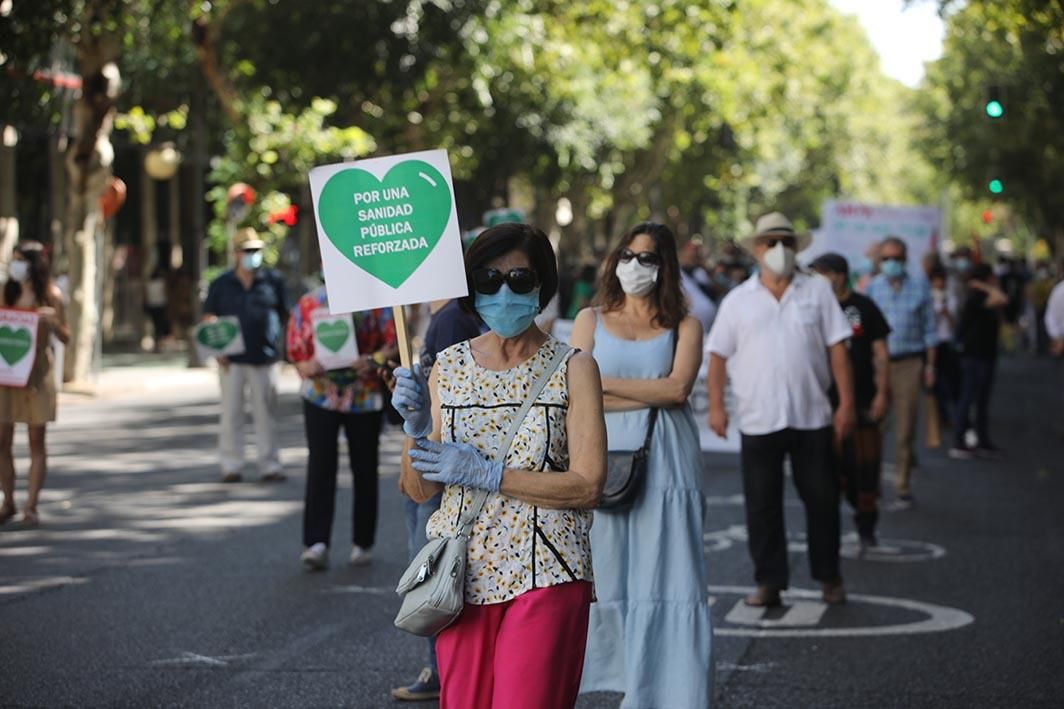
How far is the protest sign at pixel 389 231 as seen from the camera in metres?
4.99

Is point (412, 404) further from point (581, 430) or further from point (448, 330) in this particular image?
point (448, 330)

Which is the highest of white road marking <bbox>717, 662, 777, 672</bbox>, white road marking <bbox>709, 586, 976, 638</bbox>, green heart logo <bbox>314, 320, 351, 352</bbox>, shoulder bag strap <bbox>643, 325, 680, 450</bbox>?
green heart logo <bbox>314, 320, 351, 352</bbox>

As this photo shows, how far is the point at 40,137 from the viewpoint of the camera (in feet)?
109

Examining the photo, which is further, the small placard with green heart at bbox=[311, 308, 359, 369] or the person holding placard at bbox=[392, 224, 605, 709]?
the small placard with green heart at bbox=[311, 308, 359, 369]

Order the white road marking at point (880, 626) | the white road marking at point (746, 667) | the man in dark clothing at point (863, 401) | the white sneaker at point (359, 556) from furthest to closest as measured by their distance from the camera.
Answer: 1. the man in dark clothing at point (863, 401)
2. the white sneaker at point (359, 556)
3. the white road marking at point (880, 626)
4. the white road marking at point (746, 667)

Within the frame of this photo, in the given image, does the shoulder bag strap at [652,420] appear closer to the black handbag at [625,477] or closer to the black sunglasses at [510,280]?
the black handbag at [625,477]

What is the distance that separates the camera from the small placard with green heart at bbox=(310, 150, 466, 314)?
16.4ft

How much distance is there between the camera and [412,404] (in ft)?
14.8

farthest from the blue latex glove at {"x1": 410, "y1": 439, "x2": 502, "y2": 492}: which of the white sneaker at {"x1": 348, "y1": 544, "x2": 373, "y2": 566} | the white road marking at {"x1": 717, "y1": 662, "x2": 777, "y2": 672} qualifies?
the white sneaker at {"x1": 348, "y1": 544, "x2": 373, "y2": 566}

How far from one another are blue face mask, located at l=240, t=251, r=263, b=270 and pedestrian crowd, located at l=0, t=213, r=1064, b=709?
14 millimetres

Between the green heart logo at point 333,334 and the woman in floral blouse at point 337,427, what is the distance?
7 centimetres

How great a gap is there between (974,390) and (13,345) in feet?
30.6

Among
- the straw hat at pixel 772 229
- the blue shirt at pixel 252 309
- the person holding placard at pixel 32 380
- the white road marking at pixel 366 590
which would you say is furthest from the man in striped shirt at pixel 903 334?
the person holding placard at pixel 32 380

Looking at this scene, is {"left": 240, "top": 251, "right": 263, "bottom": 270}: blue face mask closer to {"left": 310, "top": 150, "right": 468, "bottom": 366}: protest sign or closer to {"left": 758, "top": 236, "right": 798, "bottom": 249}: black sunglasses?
{"left": 758, "top": 236, "right": 798, "bottom": 249}: black sunglasses
